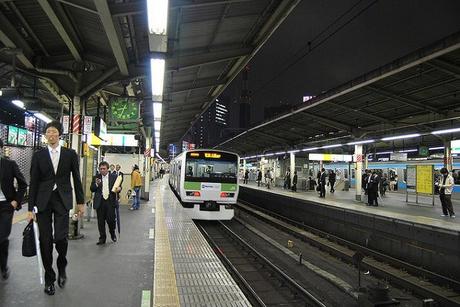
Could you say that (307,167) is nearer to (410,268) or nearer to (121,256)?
(410,268)

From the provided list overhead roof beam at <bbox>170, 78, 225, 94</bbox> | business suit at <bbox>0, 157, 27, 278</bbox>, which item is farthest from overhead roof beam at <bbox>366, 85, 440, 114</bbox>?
business suit at <bbox>0, 157, 27, 278</bbox>

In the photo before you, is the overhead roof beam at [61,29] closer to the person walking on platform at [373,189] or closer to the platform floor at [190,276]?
the platform floor at [190,276]

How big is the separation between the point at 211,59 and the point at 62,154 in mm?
6201

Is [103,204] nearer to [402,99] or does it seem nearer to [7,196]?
[7,196]

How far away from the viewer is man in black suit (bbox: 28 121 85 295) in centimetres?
433

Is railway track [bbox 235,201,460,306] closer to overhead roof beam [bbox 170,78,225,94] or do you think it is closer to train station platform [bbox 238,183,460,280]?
train station platform [bbox 238,183,460,280]

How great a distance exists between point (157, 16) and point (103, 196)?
12.8 ft

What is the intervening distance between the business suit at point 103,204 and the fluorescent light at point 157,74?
7.25ft

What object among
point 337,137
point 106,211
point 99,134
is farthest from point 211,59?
point 337,137

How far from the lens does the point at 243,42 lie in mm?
10102

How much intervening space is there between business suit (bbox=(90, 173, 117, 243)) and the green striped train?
267 inches

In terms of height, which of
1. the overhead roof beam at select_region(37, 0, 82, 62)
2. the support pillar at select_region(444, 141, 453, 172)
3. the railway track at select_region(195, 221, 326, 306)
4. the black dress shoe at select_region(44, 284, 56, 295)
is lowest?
the railway track at select_region(195, 221, 326, 306)

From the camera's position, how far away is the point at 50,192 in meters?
4.33

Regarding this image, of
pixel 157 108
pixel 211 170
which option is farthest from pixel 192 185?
pixel 157 108
